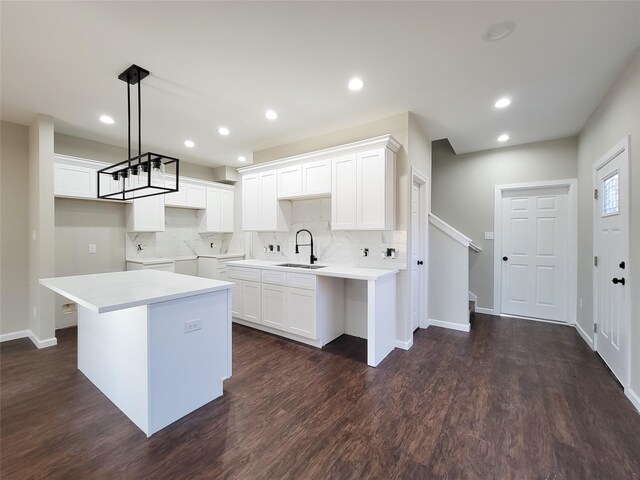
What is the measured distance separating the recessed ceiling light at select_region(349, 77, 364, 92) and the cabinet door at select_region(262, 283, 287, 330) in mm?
2365

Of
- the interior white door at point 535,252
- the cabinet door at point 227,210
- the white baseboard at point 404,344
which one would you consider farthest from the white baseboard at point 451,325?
the cabinet door at point 227,210

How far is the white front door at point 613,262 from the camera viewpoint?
2420 mm

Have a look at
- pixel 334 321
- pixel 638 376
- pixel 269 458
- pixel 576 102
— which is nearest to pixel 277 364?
pixel 334 321

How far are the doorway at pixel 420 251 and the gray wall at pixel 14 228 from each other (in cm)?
513

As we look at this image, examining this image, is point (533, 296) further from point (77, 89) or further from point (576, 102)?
point (77, 89)

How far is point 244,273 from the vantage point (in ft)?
13.0

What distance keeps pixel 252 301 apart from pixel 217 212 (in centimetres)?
266

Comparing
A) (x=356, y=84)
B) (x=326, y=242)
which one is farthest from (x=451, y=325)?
(x=356, y=84)

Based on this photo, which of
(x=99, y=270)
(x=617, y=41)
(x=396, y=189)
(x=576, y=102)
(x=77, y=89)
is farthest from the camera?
(x=99, y=270)

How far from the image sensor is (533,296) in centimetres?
439

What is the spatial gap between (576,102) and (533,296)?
2.81 meters

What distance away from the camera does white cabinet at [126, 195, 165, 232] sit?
4.53 m

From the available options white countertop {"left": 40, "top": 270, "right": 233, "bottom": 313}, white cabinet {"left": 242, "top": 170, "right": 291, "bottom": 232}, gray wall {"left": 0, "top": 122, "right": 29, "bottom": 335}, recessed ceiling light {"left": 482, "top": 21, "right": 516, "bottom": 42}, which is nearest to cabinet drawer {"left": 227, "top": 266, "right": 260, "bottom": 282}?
white cabinet {"left": 242, "top": 170, "right": 291, "bottom": 232}

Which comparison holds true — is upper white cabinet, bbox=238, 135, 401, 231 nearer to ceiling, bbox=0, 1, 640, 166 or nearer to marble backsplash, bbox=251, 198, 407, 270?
marble backsplash, bbox=251, 198, 407, 270
